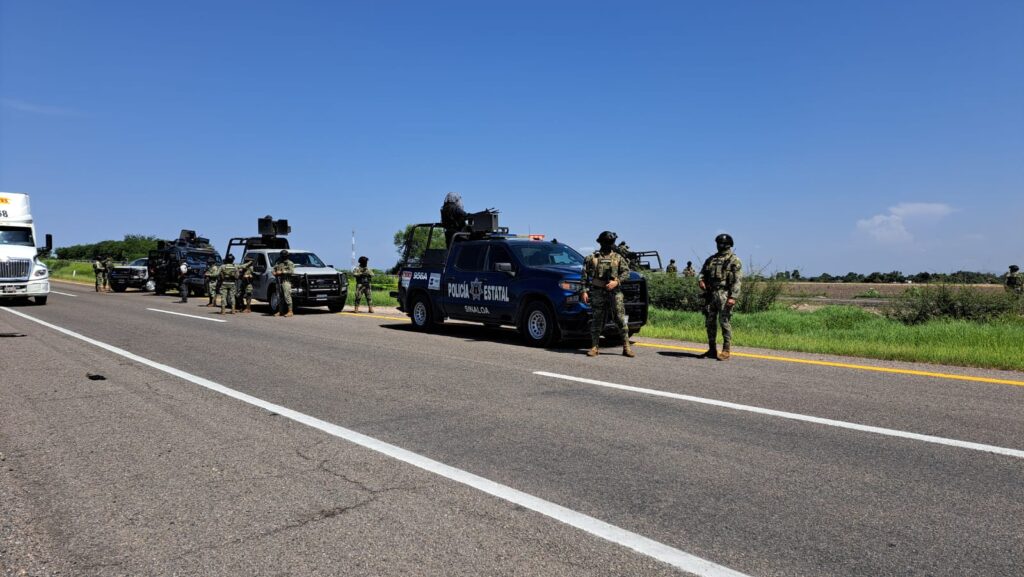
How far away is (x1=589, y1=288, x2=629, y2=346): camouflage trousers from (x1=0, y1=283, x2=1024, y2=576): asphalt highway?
1.62 meters

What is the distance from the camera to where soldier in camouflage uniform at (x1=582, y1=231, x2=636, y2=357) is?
1057 centimetres

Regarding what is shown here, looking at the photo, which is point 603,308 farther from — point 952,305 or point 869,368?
point 952,305

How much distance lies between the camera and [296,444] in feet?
17.5

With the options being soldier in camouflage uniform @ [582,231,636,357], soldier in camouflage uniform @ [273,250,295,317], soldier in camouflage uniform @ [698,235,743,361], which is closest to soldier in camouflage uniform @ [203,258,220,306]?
soldier in camouflage uniform @ [273,250,295,317]

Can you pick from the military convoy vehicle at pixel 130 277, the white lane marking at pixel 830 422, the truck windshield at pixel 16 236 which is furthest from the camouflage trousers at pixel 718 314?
the military convoy vehicle at pixel 130 277

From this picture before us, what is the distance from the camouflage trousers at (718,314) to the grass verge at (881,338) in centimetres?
178

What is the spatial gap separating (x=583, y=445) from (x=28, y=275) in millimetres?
24331

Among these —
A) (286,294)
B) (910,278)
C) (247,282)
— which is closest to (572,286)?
(286,294)

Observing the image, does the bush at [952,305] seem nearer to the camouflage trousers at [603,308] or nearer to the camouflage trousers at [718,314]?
the camouflage trousers at [718,314]

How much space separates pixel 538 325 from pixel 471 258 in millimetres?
2485

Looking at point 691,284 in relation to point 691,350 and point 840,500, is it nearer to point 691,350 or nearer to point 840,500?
point 691,350

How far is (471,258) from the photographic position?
13.6 metres

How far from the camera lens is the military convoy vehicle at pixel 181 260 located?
1214 inches

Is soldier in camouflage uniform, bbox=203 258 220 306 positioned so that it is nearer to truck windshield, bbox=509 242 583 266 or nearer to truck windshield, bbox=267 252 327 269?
truck windshield, bbox=267 252 327 269
